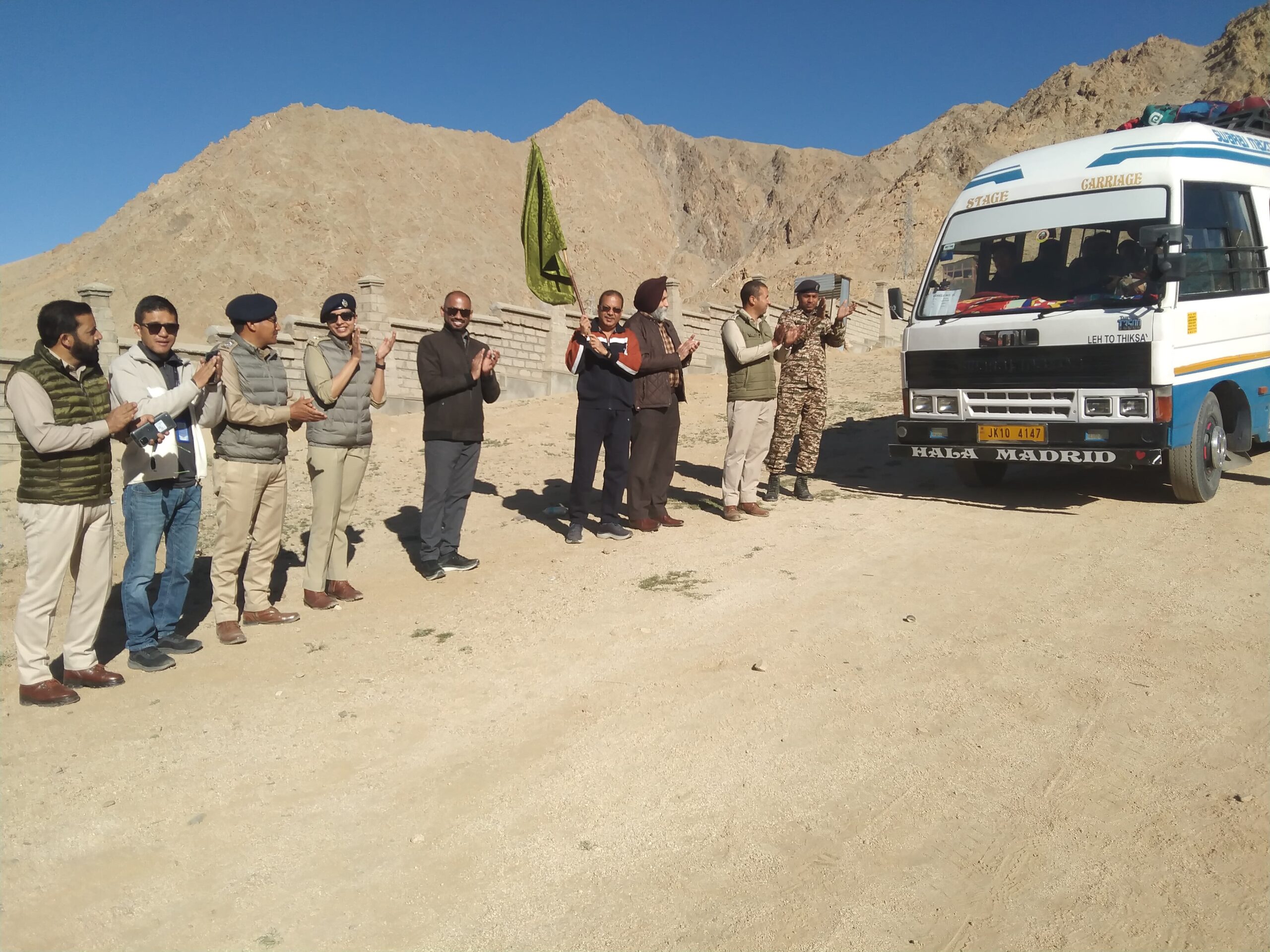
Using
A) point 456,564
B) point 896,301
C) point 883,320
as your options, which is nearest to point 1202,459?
point 896,301

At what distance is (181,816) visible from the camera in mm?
3512

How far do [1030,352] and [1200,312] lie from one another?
134cm

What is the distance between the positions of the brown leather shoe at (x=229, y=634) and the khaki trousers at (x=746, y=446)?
416 cm

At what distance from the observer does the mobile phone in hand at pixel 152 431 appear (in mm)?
4668

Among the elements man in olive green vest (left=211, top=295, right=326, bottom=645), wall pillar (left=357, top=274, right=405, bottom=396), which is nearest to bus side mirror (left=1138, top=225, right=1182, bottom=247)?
man in olive green vest (left=211, top=295, right=326, bottom=645)

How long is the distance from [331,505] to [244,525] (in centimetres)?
64

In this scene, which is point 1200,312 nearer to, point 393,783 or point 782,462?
point 782,462

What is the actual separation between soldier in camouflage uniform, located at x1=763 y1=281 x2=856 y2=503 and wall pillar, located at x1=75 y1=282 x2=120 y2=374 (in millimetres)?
11216

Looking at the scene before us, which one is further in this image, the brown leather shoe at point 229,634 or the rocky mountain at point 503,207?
the rocky mountain at point 503,207

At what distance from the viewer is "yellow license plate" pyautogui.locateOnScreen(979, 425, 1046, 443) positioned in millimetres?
7363

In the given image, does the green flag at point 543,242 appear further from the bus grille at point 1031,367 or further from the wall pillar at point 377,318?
the wall pillar at point 377,318

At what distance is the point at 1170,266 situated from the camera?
263 inches

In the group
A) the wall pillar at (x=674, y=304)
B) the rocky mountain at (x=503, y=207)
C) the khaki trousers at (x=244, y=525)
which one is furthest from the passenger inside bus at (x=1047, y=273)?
the rocky mountain at (x=503, y=207)

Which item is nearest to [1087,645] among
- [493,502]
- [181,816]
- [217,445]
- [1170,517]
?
[1170,517]
